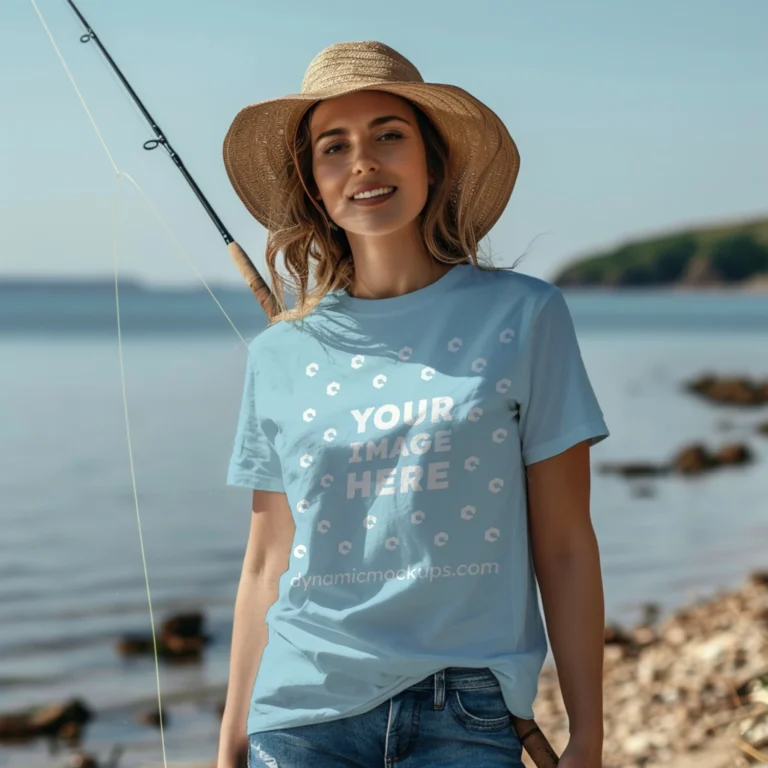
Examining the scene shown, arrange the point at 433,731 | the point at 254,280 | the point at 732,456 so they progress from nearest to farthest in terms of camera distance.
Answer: the point at 433,731
the point at 254,280
the point at 732,456

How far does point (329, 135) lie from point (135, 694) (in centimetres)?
427

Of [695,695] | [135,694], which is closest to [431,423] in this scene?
[695,695]

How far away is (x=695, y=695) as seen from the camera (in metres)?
4.66

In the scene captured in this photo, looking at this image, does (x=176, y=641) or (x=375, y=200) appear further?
(x=176, y=641)

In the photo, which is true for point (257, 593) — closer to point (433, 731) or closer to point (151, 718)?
point (433, 731)

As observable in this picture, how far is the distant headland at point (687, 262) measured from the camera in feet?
190

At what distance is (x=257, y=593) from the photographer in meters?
2.34

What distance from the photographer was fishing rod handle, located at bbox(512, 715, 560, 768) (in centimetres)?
200

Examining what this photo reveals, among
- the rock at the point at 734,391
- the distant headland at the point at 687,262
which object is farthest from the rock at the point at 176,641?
the distant headland at the point at 687,262

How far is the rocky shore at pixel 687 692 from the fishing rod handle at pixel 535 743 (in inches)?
57.4

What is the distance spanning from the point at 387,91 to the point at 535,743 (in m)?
1.10

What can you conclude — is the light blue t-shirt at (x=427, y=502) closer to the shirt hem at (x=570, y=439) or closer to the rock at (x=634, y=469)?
the shirt hem at (x=570, y=439)

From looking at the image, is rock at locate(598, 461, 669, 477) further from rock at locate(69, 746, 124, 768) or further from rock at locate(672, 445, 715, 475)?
rock at locate(69, 746, 124, 768)

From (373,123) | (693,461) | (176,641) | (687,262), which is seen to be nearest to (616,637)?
(176,641)
